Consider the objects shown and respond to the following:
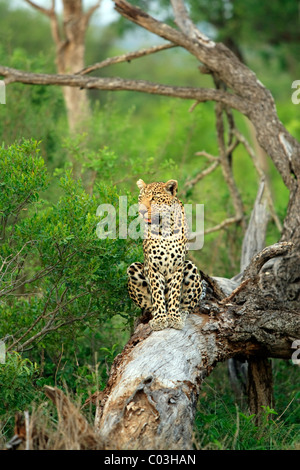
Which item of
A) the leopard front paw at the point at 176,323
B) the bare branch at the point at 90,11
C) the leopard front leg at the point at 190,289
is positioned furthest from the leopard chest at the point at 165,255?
the bare branch at the point at 90,11

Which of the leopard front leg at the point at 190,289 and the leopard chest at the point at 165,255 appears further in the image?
the leopard front leg at the point at 190,289

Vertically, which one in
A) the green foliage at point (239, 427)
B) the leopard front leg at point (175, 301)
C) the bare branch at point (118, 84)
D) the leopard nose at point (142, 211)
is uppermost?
the bare branch at point (118, 84)

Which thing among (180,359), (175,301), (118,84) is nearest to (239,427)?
(180,359)

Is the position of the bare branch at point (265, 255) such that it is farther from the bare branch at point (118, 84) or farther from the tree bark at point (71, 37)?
the tree bark at point (71, 37)

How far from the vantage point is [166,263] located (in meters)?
5.95

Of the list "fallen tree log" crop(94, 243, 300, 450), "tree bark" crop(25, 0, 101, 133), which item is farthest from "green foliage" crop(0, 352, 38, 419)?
"tree bark" crop(25, 0, 101, 133)

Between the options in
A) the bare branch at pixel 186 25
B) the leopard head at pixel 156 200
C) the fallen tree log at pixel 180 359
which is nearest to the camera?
the fallen tree log at pixel 180 359

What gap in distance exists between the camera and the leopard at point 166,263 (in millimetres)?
5914

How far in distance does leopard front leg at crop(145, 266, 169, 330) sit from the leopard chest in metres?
0.06

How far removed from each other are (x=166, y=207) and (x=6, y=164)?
1.38 m

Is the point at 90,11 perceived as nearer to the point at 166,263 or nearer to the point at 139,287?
the point at 139,287

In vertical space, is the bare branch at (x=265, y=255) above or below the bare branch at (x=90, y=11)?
below

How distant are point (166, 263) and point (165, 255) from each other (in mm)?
68

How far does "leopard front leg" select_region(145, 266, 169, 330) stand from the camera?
588 centimetres
